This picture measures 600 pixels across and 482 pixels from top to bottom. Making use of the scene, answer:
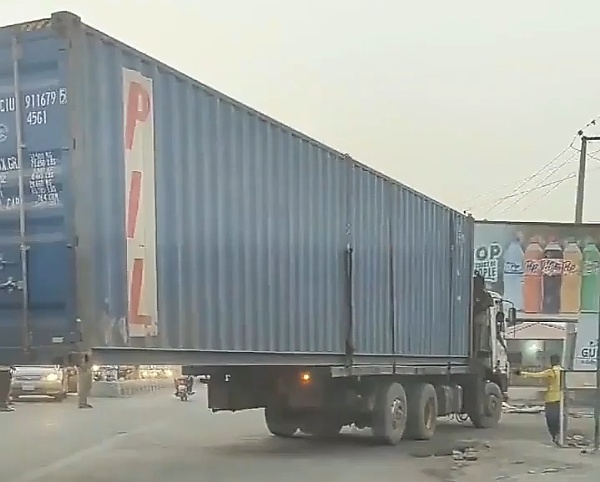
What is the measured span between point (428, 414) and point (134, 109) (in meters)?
9.94

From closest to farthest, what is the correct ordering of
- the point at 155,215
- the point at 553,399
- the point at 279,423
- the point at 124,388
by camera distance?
the point at 155,215 → the point at 279,423 → the point at 553,399 → the point at 124,388

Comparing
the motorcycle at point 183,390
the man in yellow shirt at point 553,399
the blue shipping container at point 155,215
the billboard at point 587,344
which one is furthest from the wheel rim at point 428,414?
the motorcycle at point 183,390

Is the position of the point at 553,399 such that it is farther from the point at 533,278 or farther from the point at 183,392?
the point at 533,278

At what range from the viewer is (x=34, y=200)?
8.58 m

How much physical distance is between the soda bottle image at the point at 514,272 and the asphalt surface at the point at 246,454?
12288 mm

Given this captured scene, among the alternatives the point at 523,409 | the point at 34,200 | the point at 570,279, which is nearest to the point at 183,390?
the point at 523,409

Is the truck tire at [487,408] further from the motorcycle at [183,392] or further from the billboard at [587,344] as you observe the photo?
the motorcycle at [183,392]

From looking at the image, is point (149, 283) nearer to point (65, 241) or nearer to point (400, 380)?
point (65, 241)

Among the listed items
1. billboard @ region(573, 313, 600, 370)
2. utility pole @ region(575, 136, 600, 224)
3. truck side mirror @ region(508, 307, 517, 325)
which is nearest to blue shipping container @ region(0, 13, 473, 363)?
billboard @ region(573, 313, 600, 370)

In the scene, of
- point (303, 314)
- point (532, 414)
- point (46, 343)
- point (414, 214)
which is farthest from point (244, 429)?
point (46, 343)

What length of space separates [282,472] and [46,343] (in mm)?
5203

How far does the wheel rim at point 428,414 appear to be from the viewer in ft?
57.0

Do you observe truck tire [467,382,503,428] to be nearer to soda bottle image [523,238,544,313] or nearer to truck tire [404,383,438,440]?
truck tire [404,383,438,440]

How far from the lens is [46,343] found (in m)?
8.54
